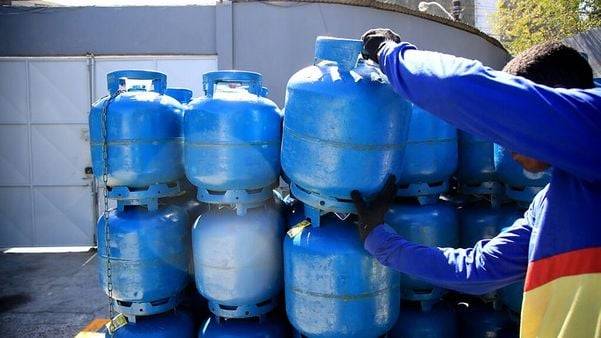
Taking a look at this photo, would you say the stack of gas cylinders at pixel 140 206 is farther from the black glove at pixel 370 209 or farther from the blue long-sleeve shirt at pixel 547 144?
the blue long-sleeve shirt at pixel 547 144

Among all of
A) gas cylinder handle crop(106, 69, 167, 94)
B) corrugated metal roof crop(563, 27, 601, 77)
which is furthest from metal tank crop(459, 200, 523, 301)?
corrugated metal roof crop(563, 27, 601, 77)

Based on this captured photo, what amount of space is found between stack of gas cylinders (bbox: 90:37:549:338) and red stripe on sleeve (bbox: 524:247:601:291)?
954 mm

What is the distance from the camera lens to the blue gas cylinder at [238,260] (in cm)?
250

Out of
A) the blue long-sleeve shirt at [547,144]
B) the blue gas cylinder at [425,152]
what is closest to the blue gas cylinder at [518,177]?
the blue gas cylinder at [425,152]

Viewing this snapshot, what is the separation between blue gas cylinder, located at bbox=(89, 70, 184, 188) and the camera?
263 centimetres

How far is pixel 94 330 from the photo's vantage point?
13.2 feet

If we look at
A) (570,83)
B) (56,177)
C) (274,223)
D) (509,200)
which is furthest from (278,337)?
(56,177)

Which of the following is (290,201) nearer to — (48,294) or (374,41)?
(374,41)

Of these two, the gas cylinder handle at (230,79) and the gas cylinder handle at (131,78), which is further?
the gas cylinder handle at (131,78)

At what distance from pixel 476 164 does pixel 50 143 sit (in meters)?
6.22

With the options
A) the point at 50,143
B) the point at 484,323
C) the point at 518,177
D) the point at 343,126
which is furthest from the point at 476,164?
the point at 50,143

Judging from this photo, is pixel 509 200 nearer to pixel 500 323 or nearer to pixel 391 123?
pixel 500 323

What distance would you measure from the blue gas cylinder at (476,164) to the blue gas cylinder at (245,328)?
147 cm

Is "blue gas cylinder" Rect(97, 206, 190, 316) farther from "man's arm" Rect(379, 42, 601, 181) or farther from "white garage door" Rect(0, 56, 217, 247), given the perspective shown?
"white garage door" Rect(0, 56, 217, 247)
